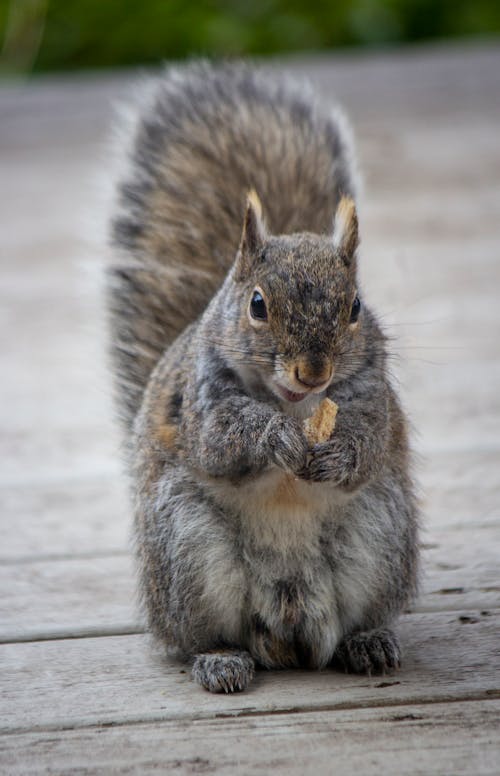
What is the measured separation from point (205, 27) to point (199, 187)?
258cm

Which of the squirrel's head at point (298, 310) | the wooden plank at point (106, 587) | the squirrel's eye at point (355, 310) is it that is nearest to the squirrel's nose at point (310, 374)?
the squirrel's head at point (298, 310)

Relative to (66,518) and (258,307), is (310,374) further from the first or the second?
(66,518)

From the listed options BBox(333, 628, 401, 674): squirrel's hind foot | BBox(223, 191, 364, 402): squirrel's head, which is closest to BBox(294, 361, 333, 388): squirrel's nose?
BBox(223, 191, 364, 402): squirrel's head

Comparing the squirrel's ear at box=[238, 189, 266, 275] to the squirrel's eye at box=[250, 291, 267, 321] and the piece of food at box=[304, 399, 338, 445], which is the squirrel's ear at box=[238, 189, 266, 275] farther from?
the piece of food at box=[304, 399, 338, 445]

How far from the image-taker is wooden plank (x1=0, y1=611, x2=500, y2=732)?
4.76 feet

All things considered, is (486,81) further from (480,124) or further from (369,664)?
(369,664)

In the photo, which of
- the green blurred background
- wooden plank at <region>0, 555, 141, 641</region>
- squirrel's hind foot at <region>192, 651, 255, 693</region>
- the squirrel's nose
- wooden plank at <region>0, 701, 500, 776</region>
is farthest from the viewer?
the green blurred background

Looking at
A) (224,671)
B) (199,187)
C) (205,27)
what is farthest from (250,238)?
(205,27)

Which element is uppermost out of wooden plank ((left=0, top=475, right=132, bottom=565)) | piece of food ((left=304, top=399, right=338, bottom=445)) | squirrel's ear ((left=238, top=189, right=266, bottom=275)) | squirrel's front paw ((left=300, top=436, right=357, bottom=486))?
squirrel's ear ((left=238, top=189, right=266, bottom=275))

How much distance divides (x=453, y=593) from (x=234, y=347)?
50cm

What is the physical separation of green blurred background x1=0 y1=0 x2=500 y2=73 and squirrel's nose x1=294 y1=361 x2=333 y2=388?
3191 millimetres

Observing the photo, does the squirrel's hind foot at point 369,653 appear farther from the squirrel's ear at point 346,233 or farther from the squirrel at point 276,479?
the squirrel's ear at point 346,233

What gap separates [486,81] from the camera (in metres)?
4.47

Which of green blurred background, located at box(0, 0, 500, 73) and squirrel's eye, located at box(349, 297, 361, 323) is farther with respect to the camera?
green blurred background, located at box(0, 0, 500, 73)
